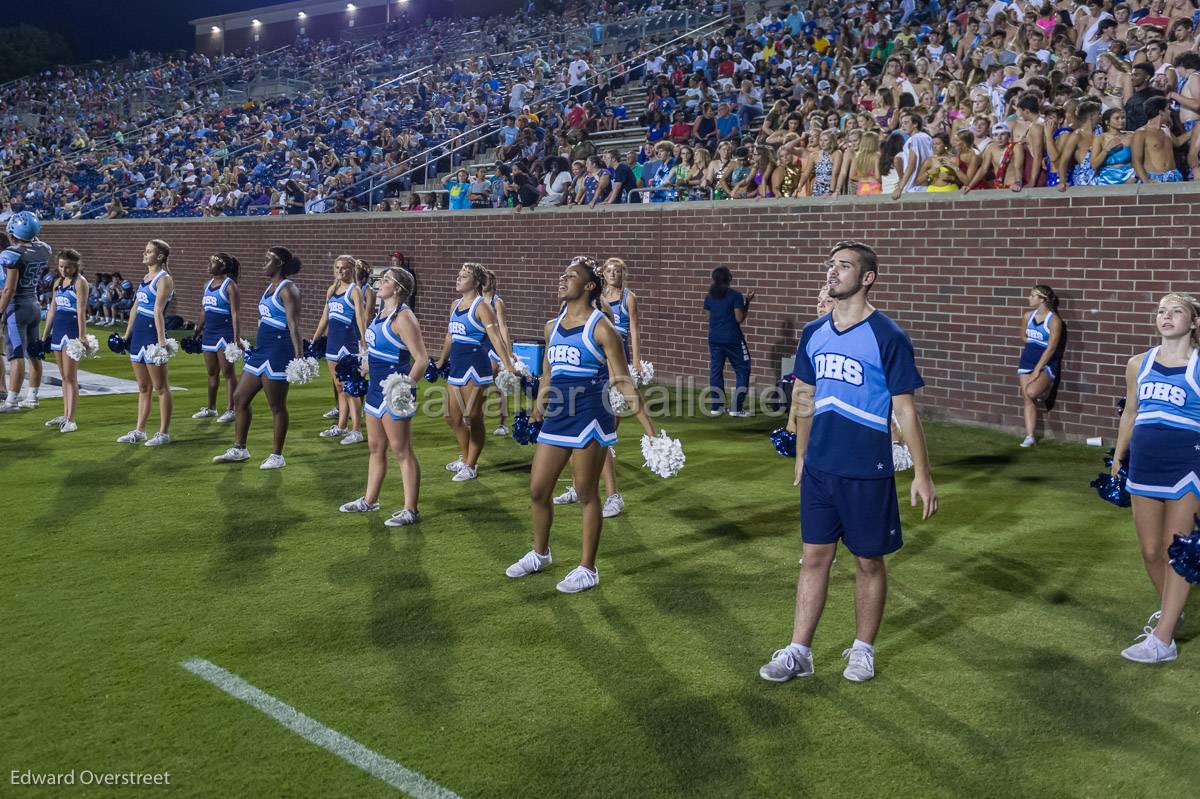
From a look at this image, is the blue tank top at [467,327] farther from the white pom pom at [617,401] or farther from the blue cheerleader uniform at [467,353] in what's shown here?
the white pom pom at [617,401]

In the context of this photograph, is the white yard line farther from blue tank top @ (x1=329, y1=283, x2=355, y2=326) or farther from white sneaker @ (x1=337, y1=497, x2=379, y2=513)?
blue tank top @ (x1=329, y1=283, x2=355, y2=326)

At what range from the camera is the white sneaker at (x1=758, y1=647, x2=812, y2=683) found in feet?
16.0

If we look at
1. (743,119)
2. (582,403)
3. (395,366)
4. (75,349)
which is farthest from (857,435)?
(743,119)

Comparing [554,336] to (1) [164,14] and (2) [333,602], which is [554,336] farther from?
(1) [164,14]

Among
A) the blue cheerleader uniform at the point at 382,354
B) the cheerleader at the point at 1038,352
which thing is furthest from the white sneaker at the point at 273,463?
the cheerleader at the point at 1038,352

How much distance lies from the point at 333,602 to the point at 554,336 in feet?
6.76

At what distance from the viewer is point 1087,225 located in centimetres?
1083

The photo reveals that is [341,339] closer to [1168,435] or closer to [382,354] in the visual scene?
[382,354]

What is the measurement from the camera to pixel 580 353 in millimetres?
6238

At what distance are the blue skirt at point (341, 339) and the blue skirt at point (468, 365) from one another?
227 centimetres

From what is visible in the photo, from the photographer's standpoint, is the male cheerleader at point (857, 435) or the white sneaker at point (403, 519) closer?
the male cheerleader at point (857, 435)

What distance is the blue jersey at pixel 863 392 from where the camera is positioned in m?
4.49

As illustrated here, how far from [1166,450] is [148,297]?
934 centimetres

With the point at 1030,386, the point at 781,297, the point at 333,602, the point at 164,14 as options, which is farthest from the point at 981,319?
the point at 164,14
